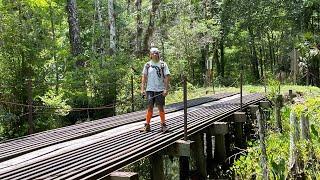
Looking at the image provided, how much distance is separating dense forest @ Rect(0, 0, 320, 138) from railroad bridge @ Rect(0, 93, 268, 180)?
1262mm

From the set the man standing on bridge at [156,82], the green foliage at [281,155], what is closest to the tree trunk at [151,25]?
the green foliage at [281,155]

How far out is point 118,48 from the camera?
101 feet

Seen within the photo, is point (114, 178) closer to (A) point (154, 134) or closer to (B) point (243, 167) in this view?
(A) point (154, 134)

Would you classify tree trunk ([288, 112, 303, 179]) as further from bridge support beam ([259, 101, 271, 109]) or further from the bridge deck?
bridge support beam ([259, 101, 271, 109])

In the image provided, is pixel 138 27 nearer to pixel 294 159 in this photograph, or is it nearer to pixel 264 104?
pixel 264 104

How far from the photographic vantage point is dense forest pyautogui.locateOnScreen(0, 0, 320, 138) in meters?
13.2

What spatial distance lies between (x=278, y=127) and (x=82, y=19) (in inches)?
912

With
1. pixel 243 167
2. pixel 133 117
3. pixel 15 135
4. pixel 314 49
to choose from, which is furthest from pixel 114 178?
pixel 314 49

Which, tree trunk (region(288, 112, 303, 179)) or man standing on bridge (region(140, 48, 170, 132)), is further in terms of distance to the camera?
man standing on bridge (region(140, 48, 170, 132))

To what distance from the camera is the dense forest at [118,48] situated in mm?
13211

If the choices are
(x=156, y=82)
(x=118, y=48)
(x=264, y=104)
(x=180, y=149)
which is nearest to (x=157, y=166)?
(x=180, y=149)

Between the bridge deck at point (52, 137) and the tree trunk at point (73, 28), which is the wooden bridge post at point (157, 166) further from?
the tree trunk at point (73, 28)

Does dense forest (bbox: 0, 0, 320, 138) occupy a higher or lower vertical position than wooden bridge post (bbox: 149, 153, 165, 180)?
higher

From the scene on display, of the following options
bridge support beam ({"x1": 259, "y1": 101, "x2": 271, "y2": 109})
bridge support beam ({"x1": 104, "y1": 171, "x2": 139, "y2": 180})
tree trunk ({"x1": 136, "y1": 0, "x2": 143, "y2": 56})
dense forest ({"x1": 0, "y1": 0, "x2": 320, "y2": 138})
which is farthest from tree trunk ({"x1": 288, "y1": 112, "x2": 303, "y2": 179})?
tree trunk ({"x1": 136, "y1": 0, "x2": 143, "y2": 56})
